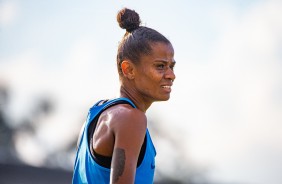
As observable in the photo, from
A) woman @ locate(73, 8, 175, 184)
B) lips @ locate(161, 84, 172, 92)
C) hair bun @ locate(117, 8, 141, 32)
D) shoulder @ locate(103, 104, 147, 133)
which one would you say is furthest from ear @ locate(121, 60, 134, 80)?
shoulder @ locate(103, 104, 147, 133)

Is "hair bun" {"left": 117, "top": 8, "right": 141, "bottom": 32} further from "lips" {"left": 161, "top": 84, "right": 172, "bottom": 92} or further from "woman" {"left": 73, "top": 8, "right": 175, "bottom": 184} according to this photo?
"lips" {"left": 161, "top": 84, "right": 172, "bottom": 92}

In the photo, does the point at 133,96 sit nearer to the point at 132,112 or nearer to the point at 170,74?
the point at 170,74

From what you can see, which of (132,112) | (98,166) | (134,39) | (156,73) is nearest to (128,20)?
(134,39)

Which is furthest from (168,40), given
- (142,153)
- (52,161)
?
(52,161)

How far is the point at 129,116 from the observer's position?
470cm

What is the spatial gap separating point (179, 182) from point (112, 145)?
22781 millimetres

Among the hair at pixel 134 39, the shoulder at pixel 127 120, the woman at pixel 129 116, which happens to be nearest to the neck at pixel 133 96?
the woman at pixel 129 116

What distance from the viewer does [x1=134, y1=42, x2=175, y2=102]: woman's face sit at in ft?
16.9

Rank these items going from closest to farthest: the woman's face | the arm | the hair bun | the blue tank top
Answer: the arm
the blue tank top
the woman's face
the hair bun

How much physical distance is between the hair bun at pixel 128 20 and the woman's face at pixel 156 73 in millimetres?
368

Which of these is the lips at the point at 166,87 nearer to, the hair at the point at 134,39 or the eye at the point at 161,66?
the eye at the point at 161,66

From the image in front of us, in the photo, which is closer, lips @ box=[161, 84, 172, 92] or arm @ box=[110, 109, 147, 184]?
arm @ box=[110, 109, 147, 184]

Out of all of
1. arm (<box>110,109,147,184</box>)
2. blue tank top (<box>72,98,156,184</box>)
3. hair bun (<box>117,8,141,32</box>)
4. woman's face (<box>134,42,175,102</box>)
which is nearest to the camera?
arm (<box>110,109,147,184</box>)

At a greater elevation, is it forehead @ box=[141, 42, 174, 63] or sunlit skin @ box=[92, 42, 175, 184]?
forehead @ box=[141, 42, 174, 63]
